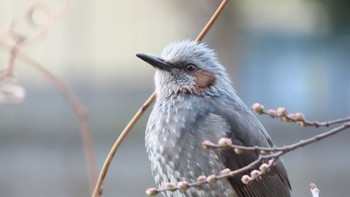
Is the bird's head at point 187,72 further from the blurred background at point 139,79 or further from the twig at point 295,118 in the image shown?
the blurred background at point 139,79

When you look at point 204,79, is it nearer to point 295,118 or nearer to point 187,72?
point 187,72

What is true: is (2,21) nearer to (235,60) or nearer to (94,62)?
(94,62)

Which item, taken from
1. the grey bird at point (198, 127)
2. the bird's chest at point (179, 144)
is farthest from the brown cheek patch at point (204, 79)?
the bird's chest at point (179, 144)

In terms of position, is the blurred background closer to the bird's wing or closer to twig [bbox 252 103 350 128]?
the bird's wing

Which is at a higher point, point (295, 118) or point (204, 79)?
point (204, 79)

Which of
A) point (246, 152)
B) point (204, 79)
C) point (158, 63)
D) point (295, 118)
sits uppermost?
point (158, 63)

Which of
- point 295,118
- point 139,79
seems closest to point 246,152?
point 295,118

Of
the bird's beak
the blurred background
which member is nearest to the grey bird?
the bird's beak

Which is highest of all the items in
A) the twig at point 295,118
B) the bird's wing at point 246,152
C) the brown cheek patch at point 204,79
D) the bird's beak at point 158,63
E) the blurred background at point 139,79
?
the blurred background at point 139,79
